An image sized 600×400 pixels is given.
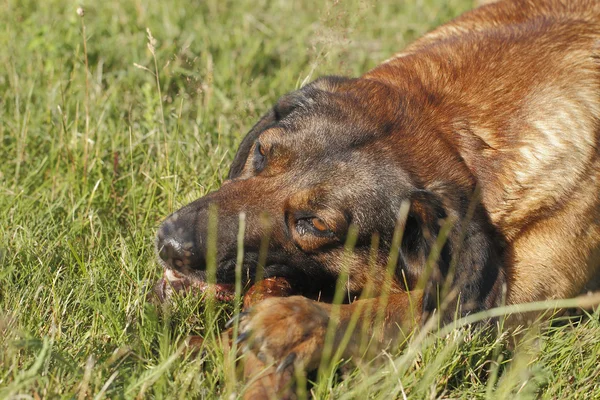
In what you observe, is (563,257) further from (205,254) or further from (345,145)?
(205,254)

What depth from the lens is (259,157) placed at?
374cm

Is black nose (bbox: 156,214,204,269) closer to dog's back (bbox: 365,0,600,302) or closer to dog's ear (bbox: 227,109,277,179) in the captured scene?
dog's ear (bbox: 227,109,277,179)

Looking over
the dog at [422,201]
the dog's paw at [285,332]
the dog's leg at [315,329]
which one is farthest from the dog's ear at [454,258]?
the dog's paw at [285,332]

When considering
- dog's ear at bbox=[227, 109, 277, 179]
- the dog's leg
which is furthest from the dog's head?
dog's ear at bbox=[227, 109, 277, 179]

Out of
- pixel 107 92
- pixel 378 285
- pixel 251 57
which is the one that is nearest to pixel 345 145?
pixel 378 285

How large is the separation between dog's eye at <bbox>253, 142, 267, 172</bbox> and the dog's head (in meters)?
0.01

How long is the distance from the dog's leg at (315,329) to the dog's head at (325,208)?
21cm

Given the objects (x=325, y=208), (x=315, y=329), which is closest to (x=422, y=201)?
(x=325, y=208)

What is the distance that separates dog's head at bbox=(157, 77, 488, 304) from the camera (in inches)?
137

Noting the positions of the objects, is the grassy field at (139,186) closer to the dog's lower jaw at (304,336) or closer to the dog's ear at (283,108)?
the dog's lower jaw at (304,336)

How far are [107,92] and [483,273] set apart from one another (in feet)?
9.54

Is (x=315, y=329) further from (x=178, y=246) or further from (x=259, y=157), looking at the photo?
(x=259, y=157)

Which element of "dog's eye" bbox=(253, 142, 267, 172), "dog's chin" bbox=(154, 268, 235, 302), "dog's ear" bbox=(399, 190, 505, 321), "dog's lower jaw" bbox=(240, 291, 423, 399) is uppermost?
"dog's eye" bbox=(253, 142, 267, 172)

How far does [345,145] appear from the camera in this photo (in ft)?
11.6
